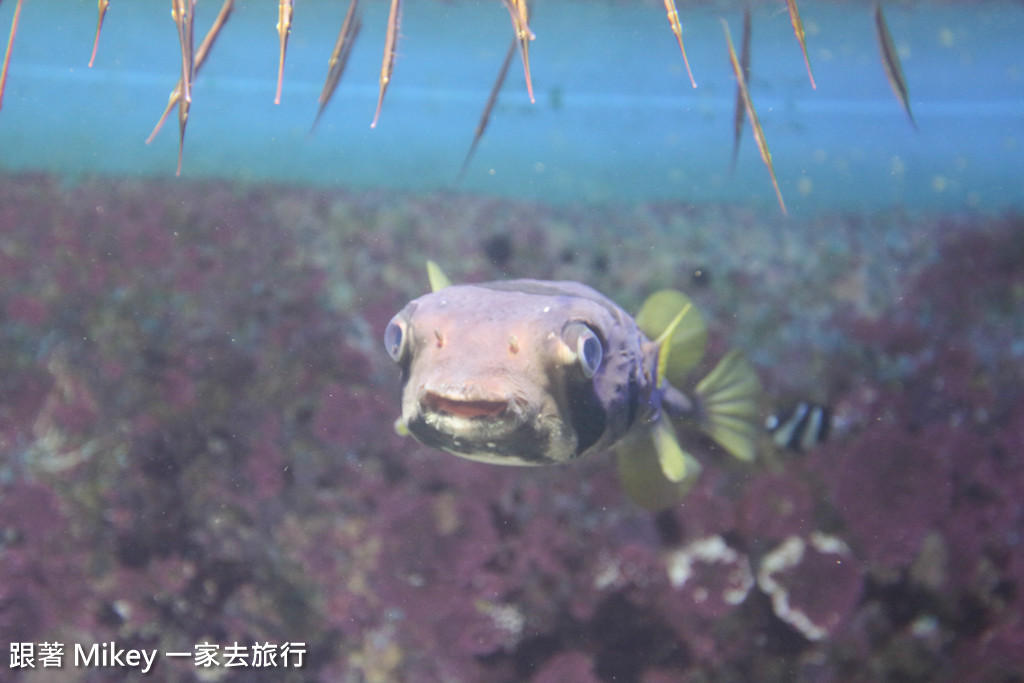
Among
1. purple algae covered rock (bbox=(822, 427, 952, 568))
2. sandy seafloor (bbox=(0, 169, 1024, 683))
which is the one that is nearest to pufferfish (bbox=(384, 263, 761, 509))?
sandy seafloor (bbox=(0, 169, 1024, 683))

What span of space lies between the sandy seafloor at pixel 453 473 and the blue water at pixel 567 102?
1495 mm

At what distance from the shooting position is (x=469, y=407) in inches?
72.8

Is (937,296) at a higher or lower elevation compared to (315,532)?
higher

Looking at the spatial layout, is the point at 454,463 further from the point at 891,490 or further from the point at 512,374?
the point at 891,490

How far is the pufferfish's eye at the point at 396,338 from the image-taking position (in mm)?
2332

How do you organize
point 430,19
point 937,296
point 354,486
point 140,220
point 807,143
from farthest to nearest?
point 807,143 → point 430,19 → point 140,220 → point 937,296 → point 354,486

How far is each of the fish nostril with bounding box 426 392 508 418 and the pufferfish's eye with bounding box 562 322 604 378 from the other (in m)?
0.43

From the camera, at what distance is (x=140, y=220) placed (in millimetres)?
5320

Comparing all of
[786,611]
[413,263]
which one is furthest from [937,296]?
[413,263]

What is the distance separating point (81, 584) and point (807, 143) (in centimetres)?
3361

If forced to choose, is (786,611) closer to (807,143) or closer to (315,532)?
(315,532)

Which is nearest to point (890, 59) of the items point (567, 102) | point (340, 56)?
point (340, 56)

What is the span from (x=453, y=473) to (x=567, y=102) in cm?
2286

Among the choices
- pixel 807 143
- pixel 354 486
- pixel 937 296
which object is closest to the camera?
pixel 354 486
